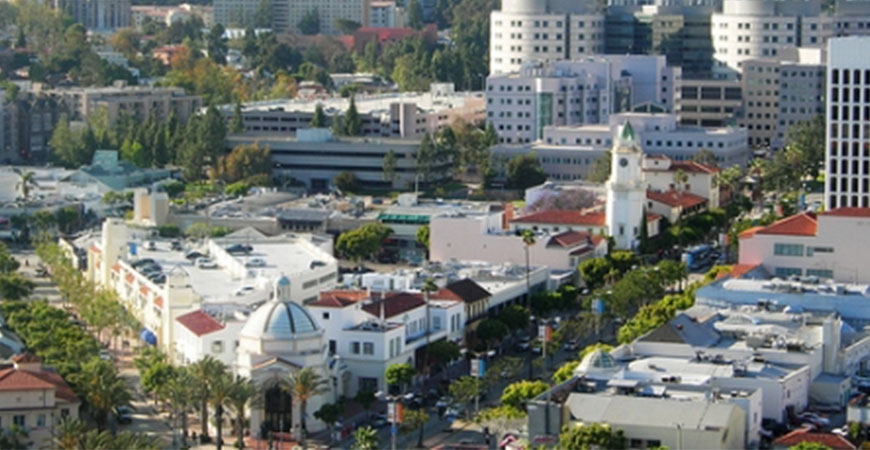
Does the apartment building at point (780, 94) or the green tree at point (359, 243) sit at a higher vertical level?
the apartment building at point (780, 94)

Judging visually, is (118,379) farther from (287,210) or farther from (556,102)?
(556,102)

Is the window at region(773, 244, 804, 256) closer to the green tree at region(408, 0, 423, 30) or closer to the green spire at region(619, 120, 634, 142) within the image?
the green spire at region(619, 120, 634, 142)

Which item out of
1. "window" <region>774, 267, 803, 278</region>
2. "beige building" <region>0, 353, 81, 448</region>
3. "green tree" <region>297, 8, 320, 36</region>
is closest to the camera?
"beige building" <region>0, 353, 81, 448</region>

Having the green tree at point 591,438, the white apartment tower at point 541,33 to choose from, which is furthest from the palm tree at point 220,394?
the white apartment tower at point 541,33

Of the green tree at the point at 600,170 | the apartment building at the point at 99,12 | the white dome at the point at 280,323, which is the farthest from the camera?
the apartment building at the point at 99,12

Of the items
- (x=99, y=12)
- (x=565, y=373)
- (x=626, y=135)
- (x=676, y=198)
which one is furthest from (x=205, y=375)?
(x=99, y=12)

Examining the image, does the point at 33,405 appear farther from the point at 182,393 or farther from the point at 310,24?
the point at 310,24

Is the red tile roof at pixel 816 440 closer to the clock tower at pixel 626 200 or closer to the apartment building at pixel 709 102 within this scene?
the clock tower at pixel 626 200

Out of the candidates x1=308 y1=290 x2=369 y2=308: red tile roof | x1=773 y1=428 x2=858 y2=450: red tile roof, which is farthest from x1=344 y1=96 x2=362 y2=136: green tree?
x1=773 y1=428 x2=858 y2=450: red tile roof
